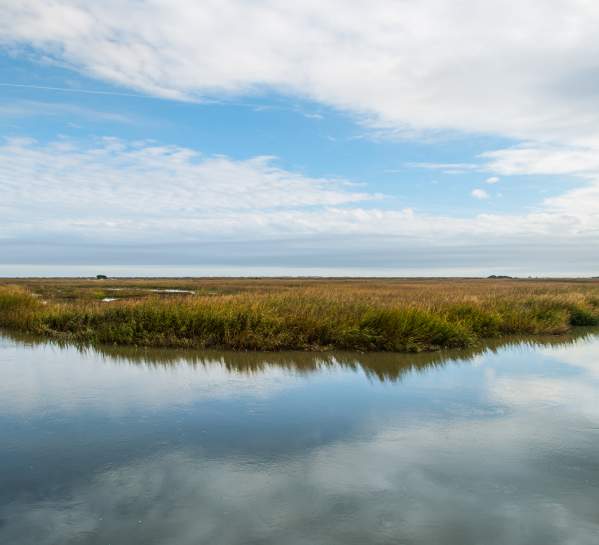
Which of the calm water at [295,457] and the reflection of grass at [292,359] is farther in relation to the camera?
the reflection of grass at [292,359]

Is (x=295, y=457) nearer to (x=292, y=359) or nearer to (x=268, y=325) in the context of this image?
(x=292, y=359)

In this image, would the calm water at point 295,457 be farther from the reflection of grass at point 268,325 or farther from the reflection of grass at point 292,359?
the reflection of grass at point 268,325

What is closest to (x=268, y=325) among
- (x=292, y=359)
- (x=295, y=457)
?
(x=292, y=359)

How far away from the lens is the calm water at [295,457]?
4246 mm

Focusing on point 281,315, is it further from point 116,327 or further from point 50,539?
point 50,539

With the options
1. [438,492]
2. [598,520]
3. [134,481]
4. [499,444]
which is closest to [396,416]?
[499,444]

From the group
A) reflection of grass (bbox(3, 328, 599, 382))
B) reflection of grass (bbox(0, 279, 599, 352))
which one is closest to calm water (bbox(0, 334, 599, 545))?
reflection of grass (bbox(3, 328, 599, 382))

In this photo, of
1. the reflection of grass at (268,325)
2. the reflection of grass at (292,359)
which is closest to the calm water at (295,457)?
the reflection of grass at (292,359)

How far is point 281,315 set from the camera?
14695mm

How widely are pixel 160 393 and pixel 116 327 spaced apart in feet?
21.7

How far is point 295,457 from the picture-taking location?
5793 millimetres

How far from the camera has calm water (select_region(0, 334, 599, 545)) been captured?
13.9 feet

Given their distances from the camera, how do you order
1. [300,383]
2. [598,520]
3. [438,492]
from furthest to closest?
[300,383] → [438,492] → [598,520]

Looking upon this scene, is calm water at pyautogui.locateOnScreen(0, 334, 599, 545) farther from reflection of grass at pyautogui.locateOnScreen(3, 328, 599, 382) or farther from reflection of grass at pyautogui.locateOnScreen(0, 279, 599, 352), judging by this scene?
reflection of grass at pyautogui.locateOnScreen(0, 279, 599, 352)
